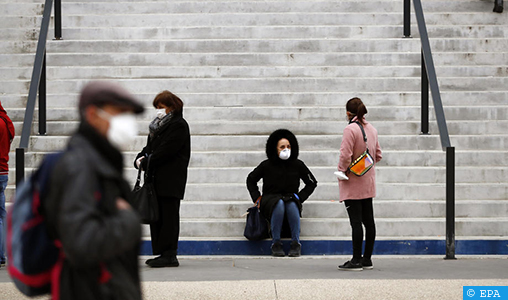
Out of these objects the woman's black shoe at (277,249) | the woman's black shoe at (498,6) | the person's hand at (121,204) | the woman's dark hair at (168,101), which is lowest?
the woman's black shoe at (277,249)

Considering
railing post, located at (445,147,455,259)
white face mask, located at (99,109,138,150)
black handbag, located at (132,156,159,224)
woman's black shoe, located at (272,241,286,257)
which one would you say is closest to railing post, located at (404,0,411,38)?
railing post, located at (445,147,455,259)

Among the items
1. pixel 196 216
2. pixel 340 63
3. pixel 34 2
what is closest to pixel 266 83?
pixel 340 63

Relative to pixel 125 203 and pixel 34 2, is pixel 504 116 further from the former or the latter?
pixel 125 203

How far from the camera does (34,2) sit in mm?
12250

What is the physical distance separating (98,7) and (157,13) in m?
0.93

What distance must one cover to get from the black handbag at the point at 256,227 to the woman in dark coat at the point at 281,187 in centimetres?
9

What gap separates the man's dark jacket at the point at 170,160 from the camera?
24.2 ft

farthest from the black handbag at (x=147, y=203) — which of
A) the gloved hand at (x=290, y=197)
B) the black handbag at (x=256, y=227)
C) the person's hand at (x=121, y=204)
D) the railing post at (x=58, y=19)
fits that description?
the railing post at (x=58, y=19)

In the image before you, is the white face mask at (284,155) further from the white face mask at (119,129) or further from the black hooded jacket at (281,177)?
the white face mask at (119,129)

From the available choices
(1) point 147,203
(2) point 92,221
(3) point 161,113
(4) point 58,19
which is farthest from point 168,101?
(2) point 92,221

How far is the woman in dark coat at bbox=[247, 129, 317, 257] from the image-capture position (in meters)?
8.08

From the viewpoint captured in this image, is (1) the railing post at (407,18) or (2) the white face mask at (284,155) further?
(1) the railing post at (407,18)

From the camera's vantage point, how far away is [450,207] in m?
7.72

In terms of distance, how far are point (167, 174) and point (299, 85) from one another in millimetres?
3474
